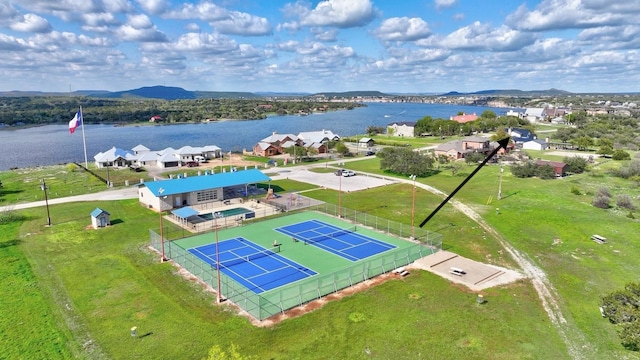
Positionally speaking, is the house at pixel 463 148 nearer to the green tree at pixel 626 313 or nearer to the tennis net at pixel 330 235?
the tennis net at pixel 330 235

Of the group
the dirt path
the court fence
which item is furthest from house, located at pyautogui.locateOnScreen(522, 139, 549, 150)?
the court fence

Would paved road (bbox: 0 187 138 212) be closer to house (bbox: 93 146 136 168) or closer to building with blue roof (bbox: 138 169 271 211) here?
building with blue roof (bbox: 138 169 271 211)

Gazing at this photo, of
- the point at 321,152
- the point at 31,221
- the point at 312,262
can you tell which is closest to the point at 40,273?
the point at 31,221

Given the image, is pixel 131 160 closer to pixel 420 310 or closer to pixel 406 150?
pixel 406 150

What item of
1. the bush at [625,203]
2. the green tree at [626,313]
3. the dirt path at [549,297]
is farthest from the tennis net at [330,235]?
the bush at [625,203]

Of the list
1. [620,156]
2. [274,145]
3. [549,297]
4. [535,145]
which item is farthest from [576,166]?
[274,145]

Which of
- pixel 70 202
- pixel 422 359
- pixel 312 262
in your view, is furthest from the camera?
pixel 70 202
